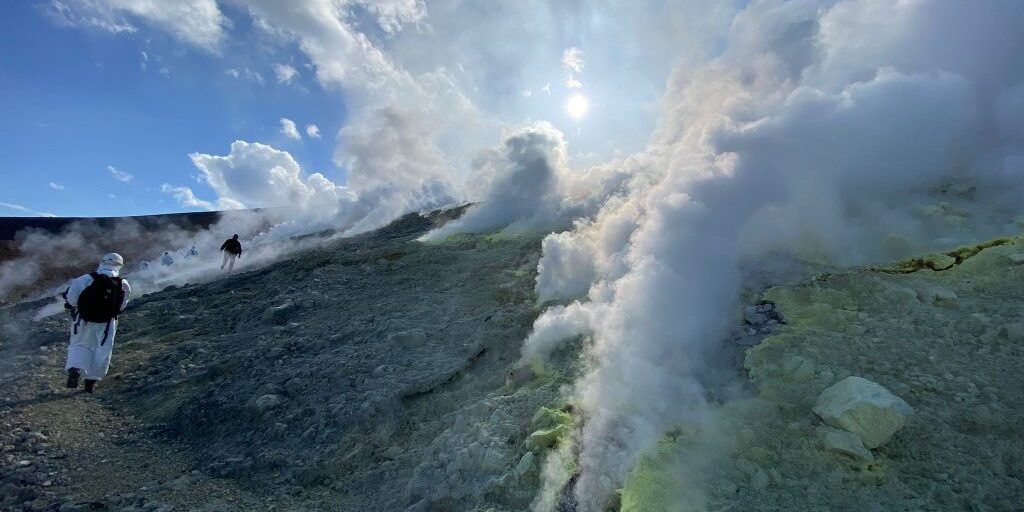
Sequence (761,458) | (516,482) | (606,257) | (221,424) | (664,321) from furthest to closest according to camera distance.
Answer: (606,257) → (221,424) → (664,321) → (516,482) → (761,458)

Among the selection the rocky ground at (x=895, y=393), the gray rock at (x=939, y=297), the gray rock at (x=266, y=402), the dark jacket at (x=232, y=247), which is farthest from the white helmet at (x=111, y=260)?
the dark jacket at (x=232, y=247)

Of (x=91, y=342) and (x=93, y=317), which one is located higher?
(x=93, y=317)

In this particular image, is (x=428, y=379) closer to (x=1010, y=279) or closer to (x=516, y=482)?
(x=516, y=482)

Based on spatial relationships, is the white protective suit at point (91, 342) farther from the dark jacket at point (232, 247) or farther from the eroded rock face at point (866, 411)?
the dark jacket at point (232, 247)

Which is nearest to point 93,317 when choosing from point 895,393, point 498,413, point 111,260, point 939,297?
point 111,260

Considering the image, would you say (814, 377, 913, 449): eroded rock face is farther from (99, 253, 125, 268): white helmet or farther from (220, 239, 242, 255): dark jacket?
(220, 239, 242, 255): dark jacket

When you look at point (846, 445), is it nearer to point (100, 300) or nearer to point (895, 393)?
point (895, 393)

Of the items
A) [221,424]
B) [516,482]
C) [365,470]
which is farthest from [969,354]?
[221,424]
